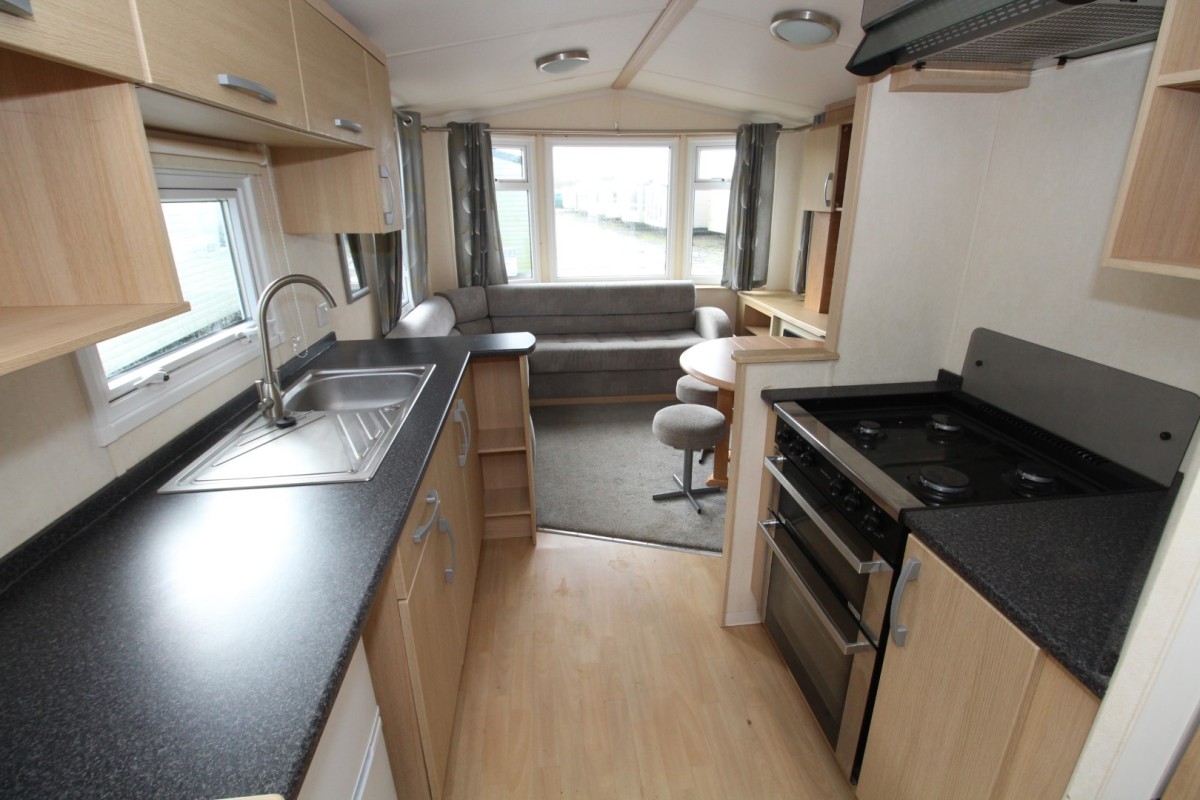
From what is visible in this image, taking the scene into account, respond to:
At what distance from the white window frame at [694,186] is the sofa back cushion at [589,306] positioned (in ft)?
1.67

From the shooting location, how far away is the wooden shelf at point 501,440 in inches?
98.5

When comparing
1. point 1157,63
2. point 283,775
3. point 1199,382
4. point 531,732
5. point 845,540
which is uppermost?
point 1157,63

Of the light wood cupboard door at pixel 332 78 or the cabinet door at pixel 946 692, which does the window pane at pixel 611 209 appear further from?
the cabinet door at pixel 946 692

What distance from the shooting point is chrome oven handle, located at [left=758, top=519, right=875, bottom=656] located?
1389mm

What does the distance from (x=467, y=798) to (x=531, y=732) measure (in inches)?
10.3

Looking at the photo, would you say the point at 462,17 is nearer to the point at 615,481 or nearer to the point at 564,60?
the point at 564,60

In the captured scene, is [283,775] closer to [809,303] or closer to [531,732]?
[531,732]

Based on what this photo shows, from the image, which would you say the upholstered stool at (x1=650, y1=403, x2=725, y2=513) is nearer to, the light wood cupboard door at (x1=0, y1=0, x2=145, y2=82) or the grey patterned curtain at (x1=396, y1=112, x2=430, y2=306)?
the grey patterned curtain at (x1=396, y1=112, x2=430, y2=306)

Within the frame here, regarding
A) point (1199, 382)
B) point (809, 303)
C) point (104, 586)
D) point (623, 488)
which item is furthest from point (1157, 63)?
point (809, 303)

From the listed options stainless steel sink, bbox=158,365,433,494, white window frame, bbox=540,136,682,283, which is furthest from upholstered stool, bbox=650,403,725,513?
white window frame, bbox=540,136,682,283

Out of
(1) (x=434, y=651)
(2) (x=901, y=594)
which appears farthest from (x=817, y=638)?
(1) (x=434, y=651)

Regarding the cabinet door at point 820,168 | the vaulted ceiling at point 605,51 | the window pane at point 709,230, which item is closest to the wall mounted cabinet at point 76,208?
the vaulted ceiling at point 605,51

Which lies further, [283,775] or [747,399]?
[747,399]

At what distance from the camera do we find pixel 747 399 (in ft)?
6.03
